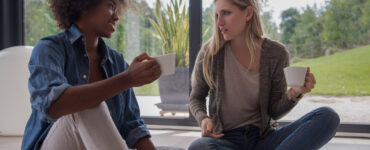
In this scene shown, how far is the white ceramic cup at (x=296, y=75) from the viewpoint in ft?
4.67

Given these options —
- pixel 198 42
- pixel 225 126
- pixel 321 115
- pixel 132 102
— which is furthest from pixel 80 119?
pixel 198 42

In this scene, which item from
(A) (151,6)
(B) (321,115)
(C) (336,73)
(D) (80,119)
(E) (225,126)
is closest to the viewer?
(D) (80,119)

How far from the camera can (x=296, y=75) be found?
1.43 metres

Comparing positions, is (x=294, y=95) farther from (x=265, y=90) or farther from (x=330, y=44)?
(x=330, y=44)

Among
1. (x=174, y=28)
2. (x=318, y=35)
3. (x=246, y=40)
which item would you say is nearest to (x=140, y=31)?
(x=174, y=28)

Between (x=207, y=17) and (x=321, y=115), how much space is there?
6.64 ft

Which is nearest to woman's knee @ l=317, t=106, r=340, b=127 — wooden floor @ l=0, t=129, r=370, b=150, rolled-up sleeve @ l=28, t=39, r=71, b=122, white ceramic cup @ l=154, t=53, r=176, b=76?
white ceramic cup @ l=154, t=53, r=176, b=76

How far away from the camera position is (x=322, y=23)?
127 inches

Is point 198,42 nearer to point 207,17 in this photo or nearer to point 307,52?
point 207,17

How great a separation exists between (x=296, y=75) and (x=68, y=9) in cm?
98

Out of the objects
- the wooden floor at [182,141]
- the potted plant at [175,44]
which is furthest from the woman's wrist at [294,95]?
the potted plant at [175,44]

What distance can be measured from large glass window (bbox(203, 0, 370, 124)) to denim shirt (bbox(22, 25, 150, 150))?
1924mm

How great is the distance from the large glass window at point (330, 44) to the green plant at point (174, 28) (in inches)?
9.8

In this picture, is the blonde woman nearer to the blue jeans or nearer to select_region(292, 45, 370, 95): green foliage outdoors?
the blue jeans
